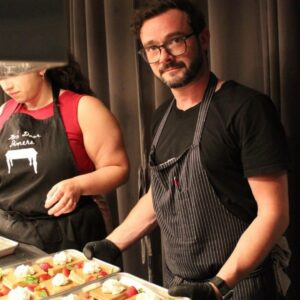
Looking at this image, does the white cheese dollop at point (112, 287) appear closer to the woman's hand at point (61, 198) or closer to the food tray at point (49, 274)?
the food tray at point (49, 274)

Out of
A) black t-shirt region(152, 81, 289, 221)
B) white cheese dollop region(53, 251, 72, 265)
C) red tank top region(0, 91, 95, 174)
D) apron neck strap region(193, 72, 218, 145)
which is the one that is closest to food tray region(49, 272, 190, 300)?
white cheese dollop region(53, 251, 72, 265)

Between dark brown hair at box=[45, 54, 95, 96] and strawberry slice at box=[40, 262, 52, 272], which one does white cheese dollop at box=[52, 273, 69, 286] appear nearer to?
strawberry slice at box=[40, 262, 52, 272]

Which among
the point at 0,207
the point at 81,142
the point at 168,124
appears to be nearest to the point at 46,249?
the point at 0,207

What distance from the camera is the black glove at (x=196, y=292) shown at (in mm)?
1131

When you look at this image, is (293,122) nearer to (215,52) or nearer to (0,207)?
(215,52)

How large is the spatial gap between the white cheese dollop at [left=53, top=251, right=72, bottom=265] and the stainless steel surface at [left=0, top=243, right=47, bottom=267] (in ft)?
0.21

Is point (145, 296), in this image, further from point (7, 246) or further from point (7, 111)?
point (7, 111)

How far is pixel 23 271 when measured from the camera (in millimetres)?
1417

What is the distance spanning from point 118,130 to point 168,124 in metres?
0.33

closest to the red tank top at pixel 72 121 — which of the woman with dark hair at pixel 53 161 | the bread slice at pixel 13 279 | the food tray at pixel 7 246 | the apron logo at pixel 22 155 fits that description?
the woman with dark hair at pixel 53 161

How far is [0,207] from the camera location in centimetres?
183

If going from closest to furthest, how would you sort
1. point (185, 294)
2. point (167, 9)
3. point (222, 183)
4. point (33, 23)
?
1. point (33, 23)
2. point (185, 294)
3. point (222, 183)
4. point (167, 9)

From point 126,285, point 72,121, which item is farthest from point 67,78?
point 126,285

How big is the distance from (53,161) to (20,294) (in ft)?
2.01
